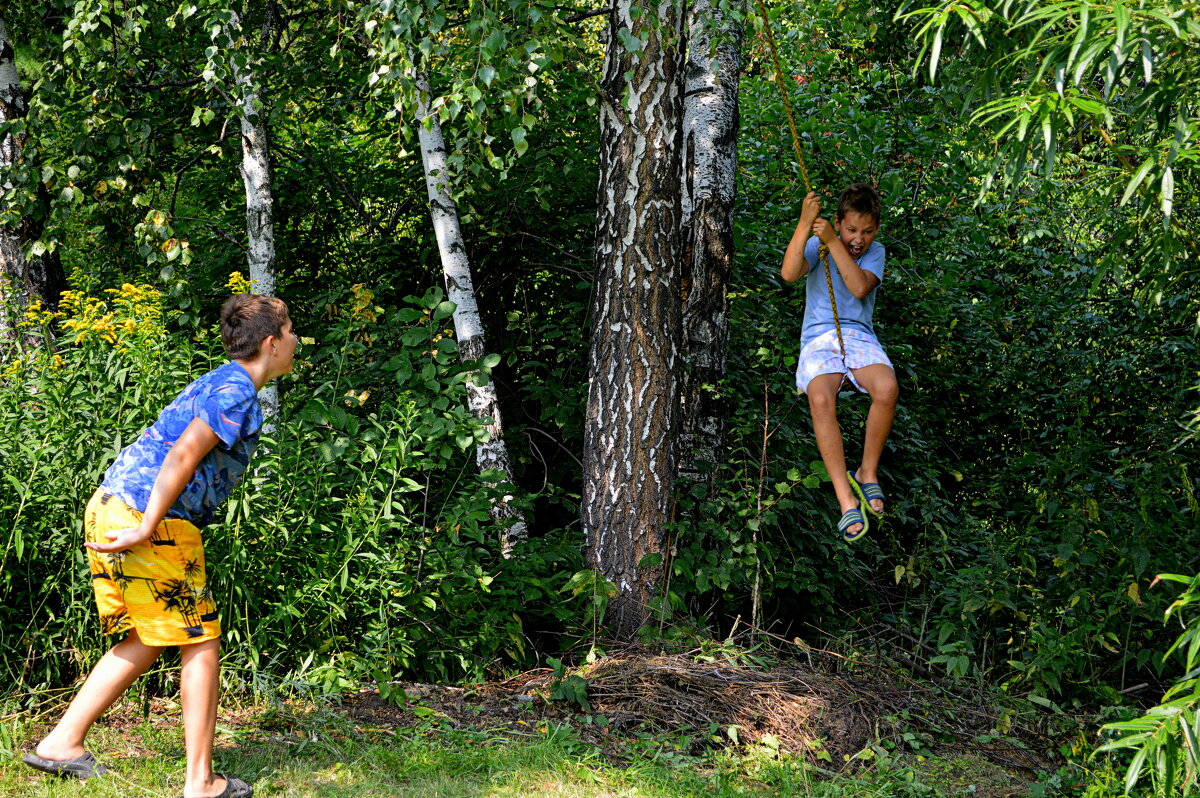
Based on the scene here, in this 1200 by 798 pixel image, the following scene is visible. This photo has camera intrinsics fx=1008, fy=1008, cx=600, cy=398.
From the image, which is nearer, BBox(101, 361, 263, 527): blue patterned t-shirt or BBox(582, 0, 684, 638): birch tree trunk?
BBox(101, 361, 263, 527): blue patterned t-shirt

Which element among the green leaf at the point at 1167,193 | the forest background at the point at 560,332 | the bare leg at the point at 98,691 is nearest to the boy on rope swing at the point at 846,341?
the forest background at the point at 560,332

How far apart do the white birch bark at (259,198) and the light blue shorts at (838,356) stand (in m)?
2.83

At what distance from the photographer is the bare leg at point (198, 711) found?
3.20 m

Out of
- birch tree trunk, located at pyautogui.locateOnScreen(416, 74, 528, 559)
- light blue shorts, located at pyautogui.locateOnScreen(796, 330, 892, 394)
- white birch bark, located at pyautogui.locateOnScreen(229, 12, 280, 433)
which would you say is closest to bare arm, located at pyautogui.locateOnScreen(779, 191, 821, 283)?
light blue shorts, located at pyautogui.locateOnScreen(796, 330, 892, 394)

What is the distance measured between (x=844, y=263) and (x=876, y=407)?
0.62 meters

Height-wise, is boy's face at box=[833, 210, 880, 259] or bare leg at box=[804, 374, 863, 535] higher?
boy's face at box=[833, 210, 880, 259]

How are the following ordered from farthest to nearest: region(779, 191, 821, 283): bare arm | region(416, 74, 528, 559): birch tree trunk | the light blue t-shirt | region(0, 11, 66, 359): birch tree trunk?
1. region(0, 11, 66, 359): birch tree trunk
2. region(416, 74, 528, 559): birch tree trunk
3. the light blue t-shirt
4. region(779, 191, 821, 283): bare arm

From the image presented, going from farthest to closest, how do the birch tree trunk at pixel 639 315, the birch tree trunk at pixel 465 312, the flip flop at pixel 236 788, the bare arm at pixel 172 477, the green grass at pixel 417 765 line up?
the birch tree trunk at pixel 465 312, the birch tree trunk at pixel 639 315, the green grass at pixel 417 765, the flip flop at pixel 236 788, the bare arm at pixel 172 477

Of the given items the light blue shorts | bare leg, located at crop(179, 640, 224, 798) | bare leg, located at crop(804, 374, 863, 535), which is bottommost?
bare leg, located at crop(179, 640, 224, 798)

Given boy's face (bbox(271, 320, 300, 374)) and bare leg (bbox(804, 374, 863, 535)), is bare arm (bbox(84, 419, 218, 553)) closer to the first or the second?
boy's face (bbox(271, 320, 300, 374))

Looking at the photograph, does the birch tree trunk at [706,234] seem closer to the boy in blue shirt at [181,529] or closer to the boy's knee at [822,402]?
the boy's knee at [822,402]

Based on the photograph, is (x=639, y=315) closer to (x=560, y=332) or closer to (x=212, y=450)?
(x=560, y=332)

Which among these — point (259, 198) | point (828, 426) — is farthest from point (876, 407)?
point (259, 198)

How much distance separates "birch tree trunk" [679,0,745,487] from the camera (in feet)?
16.6
